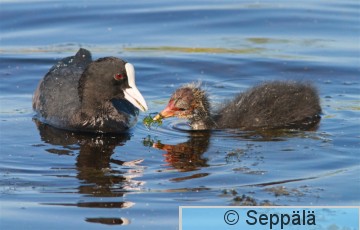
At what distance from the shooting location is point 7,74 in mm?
11289

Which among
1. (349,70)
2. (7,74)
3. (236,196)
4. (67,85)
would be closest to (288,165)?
(236,196)

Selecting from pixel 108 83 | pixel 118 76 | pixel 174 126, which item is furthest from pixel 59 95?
pixel 174 126

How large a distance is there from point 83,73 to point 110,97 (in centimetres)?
36

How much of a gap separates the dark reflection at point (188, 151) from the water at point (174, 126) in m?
0.02

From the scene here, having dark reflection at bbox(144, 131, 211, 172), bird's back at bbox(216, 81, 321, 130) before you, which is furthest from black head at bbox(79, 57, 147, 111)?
bird's back at bbox(216, 81, 321, 130)

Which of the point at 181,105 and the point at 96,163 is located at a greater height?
the point at 181,105

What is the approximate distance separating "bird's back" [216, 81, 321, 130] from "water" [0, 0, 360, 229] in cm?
19

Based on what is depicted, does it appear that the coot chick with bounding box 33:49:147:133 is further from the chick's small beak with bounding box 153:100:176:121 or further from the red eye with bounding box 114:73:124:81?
the chick's small beak with bounding box 153:100:176:121

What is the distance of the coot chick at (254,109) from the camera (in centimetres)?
924

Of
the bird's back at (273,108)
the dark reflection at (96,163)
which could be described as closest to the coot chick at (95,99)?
the dark reflection at (96,163)

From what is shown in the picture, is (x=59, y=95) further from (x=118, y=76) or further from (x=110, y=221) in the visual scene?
(x=110, y=221)

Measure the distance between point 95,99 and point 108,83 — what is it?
23 cm

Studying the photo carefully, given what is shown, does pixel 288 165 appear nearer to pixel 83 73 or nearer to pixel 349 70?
pixel 83 73

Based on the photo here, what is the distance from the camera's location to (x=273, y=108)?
9.36 m
